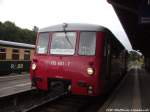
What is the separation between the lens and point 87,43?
900cm

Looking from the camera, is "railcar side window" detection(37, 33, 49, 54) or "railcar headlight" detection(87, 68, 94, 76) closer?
"railcar headlight" detection(87, 68, 94, 76)

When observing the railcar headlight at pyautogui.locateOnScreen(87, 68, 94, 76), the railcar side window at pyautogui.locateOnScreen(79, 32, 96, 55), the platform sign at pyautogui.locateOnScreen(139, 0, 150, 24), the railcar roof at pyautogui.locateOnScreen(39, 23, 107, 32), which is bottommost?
the railcar headlight at pyautogui.locateOnScreen(87, 68, 94, 76)

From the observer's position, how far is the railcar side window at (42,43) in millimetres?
9633

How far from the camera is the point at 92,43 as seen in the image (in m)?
8.92

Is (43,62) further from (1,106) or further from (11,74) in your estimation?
(11,74)

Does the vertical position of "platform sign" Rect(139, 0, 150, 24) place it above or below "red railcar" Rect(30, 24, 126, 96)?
above

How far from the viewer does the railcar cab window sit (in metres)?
9.16

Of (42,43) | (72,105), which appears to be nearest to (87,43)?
(42,43)

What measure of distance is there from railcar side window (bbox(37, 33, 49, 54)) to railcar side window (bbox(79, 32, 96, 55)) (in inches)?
49.0

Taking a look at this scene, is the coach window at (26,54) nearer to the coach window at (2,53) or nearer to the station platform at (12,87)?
the coach window at (2,53)

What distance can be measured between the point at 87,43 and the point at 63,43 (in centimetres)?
77

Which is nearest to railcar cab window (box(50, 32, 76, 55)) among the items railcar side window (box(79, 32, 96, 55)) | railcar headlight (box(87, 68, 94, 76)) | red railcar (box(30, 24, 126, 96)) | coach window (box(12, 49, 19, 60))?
red railcar (box(30, 24, 126, 96))

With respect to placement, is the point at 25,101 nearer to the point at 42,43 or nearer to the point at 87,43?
the point at 42,43

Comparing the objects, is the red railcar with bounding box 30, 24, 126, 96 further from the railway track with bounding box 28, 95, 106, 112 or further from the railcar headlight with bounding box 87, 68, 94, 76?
the railway track with bounding box 28, 95, 106, 112
